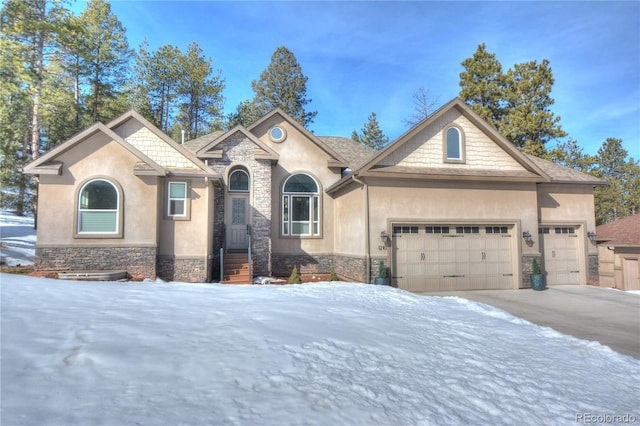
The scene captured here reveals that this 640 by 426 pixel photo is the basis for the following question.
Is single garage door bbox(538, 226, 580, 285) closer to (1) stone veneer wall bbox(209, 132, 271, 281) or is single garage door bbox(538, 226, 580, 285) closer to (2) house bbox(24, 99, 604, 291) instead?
(2) house bbox(24, 99, 604, 291)

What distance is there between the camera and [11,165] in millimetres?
19703

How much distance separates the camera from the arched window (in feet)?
47.1

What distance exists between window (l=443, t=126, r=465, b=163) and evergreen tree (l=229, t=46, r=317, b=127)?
2257 cm

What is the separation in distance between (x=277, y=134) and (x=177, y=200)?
18.0 feet

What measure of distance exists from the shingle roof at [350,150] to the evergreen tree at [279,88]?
48.7 feet

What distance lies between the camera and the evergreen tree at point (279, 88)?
3312cm

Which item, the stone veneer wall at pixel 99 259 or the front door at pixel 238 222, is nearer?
the stone veneer wall at pixel 99 259

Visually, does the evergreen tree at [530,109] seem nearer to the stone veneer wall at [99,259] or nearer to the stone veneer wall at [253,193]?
the stone veneer wall at [253,193]

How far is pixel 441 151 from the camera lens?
1242 cm

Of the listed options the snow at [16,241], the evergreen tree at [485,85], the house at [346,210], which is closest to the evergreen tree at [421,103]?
the evergreen tree at [485,85]

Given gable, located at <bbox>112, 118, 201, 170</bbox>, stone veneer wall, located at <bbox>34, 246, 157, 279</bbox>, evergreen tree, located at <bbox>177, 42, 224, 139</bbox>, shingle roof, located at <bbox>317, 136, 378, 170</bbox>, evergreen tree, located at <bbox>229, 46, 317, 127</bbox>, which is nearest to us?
stone veneer wall, located at <bbox>34, 246, 157, 279</bbox>

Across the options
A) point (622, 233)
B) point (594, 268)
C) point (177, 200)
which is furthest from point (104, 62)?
point (622, 233)

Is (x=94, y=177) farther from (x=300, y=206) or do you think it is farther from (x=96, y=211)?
(x=300, y=206)

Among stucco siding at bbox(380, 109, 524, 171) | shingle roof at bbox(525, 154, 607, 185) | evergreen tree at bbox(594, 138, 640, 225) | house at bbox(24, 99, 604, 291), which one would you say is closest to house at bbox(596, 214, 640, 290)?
house at bbox(24, 99, 604, 291)
